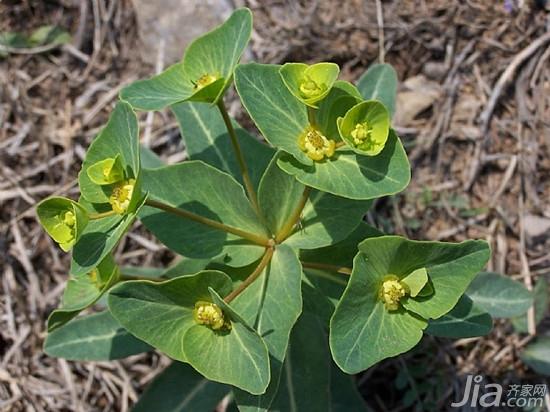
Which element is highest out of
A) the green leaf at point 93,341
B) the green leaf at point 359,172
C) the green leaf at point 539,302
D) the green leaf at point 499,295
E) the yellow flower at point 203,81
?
the yellow flower at point 203,81

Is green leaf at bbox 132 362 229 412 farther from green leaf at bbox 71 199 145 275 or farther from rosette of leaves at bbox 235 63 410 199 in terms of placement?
rosette of leaves at bbox 235 63 410 199

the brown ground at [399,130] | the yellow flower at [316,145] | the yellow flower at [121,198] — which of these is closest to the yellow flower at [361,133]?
the yellow flower at [316,145]

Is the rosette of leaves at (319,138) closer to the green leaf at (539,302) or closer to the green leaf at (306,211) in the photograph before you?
the green leaf at (306,211)

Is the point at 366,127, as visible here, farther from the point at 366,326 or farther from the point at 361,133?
the point at 366,326

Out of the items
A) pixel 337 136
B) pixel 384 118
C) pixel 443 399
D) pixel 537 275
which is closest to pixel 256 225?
pixel 337 136

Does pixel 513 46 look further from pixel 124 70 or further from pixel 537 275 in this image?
pixel 124 70

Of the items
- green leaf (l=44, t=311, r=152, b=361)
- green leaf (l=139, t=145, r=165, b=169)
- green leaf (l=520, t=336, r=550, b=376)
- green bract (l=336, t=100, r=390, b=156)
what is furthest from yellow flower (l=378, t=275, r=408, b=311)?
green leaf (l=520, t=336, r=550, b=376)
